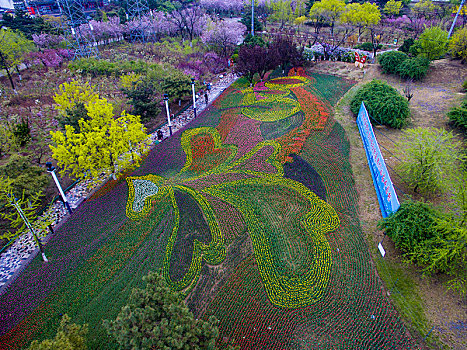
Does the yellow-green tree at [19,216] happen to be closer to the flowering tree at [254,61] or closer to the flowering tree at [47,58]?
the flowering tree at [254,61]

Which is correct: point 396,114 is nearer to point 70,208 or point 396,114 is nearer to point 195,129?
point 195,129

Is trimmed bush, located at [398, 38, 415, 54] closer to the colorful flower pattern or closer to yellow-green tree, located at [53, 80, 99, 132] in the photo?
the colorful flower pattern

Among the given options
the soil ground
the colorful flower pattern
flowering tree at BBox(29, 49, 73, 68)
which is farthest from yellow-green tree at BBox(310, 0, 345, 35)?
flowering tree at BBox(29, 49, 73, 68)

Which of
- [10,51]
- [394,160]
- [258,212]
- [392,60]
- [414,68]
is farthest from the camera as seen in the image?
[392,60]

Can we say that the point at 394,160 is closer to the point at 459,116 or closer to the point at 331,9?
the point at 459,116

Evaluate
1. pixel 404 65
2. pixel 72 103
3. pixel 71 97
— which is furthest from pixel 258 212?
pixel 404 65

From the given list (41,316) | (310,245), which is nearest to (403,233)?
A: (310,245)
